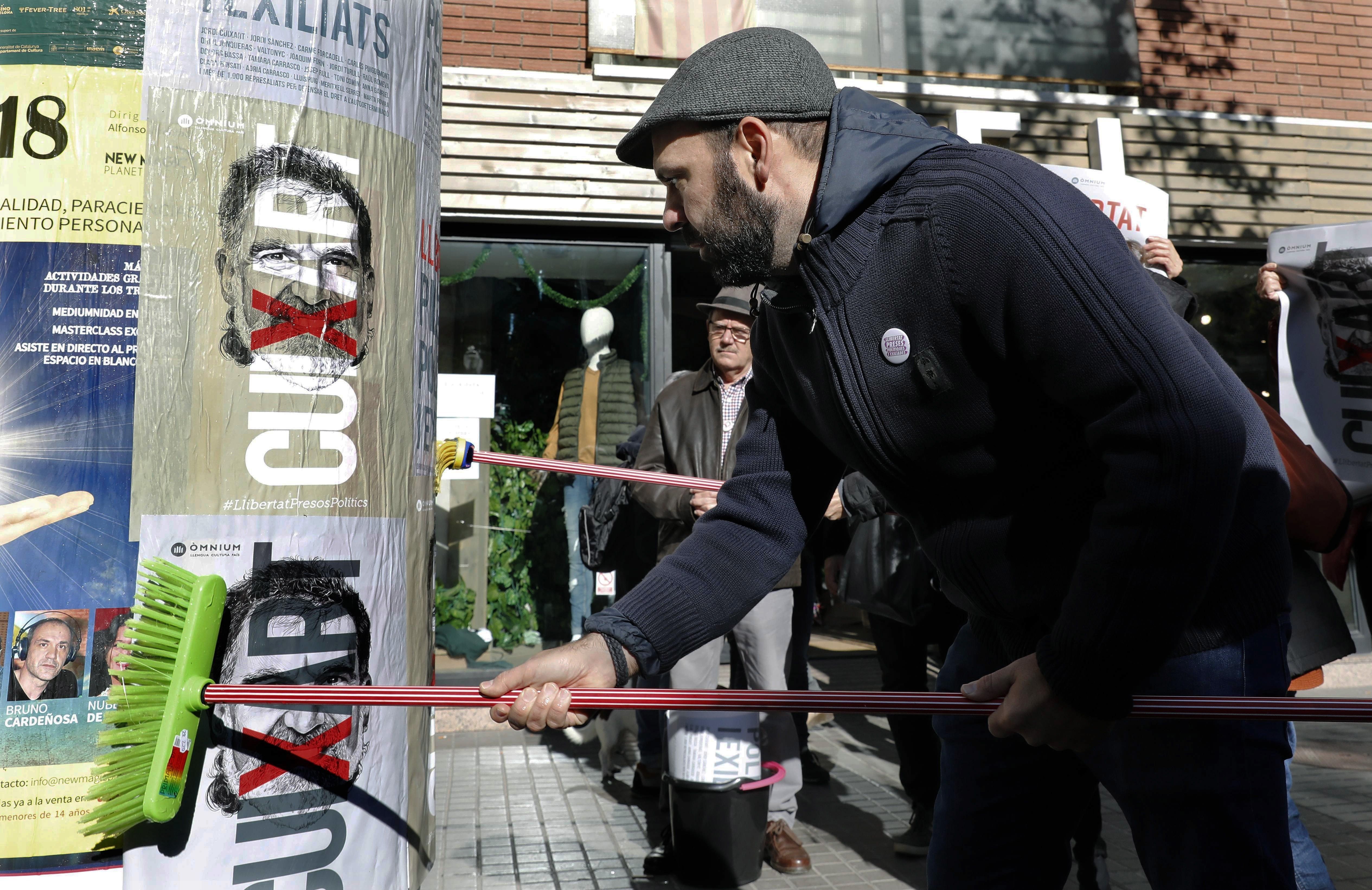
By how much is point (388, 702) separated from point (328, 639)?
1.60 ft

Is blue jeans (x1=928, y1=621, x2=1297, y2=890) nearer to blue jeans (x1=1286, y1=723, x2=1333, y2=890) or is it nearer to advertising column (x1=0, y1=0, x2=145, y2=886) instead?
blue jeans (x1=1286, y1=723, x2=1333, y2=890)

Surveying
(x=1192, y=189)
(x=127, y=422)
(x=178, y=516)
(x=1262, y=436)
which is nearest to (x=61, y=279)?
(x=127, y=422)

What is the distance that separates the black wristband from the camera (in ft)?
6.30

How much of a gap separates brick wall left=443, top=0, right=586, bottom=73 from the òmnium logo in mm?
5484

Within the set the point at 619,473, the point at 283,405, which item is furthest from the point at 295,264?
the point at 619,473

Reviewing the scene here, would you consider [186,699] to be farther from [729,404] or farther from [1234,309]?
[1234,309]

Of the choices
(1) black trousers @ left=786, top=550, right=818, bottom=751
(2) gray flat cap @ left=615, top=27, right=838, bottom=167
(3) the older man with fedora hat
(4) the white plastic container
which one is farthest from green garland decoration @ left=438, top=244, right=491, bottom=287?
(2) gray flat cap @ left=615, top=27, right=838, bottom=167

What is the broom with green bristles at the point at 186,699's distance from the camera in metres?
1.84

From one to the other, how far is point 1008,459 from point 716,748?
2.31m

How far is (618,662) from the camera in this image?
1.92 m

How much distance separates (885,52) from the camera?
7512 mm

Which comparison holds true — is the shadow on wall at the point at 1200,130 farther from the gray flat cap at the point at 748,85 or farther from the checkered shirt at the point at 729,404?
the gray flat cap at the point at 748,85

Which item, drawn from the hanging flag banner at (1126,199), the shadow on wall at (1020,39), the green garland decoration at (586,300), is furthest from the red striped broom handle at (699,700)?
the shadow on wall at (1020,39)

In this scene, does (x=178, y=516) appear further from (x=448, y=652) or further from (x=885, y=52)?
(x=885, y=52)
